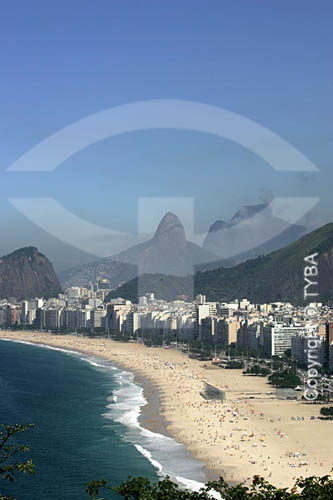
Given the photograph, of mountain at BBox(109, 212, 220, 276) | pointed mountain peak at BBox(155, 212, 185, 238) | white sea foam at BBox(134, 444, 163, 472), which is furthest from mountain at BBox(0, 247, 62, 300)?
white sea foam at BBox(134, 444, 163, 472)

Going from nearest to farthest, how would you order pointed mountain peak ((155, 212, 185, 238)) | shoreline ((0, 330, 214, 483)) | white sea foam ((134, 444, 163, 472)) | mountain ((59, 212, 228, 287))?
white sea foam ((134, 444, 163, 472))
shoreline ((0, 330, 214, 483))
pointed mountain peak ((155, 212, 185, 238))
mountain ((59, 212, 228, 287))

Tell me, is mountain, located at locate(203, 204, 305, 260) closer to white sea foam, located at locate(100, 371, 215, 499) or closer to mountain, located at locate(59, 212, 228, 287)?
mountain, located at locate(59, 212, 228, 287)

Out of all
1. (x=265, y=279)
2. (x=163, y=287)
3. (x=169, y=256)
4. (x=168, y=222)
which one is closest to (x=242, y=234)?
(x=169, y=256)

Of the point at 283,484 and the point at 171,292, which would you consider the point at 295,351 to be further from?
the point at 171,292

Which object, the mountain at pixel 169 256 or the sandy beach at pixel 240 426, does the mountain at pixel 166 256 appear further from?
the sandy beach at pixel 240 426

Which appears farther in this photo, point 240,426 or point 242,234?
point 242,234

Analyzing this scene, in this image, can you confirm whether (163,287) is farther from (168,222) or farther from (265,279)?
(168,222)
